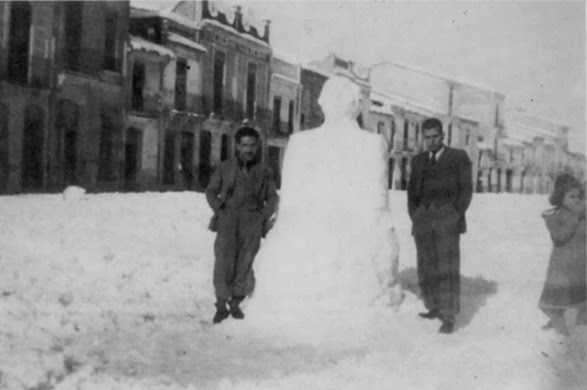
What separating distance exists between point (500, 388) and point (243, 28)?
8.99ft

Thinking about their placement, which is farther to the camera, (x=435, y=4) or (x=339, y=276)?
(x=435, y=4)

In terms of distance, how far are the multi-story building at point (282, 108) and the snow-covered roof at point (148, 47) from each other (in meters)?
1.30

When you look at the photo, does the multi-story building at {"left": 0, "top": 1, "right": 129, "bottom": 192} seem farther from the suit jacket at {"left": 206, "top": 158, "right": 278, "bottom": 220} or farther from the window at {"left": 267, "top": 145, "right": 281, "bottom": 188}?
the suit jacket at {"left": 206, "top": 158, "right": 278, "bottom": 220}

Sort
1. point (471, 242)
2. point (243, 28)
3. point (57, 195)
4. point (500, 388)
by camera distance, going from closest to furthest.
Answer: point (500, 388), point (243, 28), point (57, 195), point (471, 242)

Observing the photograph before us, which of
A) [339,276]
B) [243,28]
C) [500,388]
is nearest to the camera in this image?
[500,388]

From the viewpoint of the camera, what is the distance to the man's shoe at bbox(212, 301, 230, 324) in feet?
10.7

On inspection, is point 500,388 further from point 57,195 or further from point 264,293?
point 57,195

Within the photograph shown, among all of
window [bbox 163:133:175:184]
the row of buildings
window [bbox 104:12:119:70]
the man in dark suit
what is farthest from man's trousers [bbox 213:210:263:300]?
window [bbox 104:12:119:70]

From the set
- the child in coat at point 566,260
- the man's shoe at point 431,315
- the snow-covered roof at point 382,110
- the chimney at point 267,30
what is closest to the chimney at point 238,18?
the chimney at point 267,30

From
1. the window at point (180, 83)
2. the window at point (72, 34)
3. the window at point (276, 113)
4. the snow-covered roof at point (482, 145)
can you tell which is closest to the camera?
the snow-covered roof at point (482, 145)

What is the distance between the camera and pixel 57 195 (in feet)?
16.5

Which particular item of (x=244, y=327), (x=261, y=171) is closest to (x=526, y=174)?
(x=261, y=171)

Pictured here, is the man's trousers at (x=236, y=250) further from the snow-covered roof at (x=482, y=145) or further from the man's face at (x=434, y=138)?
the snow-covered roof at (x=482, y=145)

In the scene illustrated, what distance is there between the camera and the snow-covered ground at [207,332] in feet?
8.39
